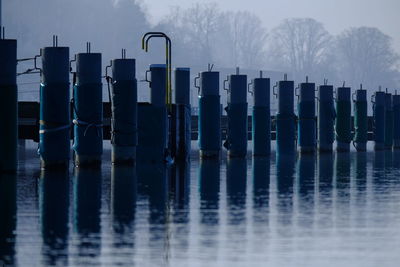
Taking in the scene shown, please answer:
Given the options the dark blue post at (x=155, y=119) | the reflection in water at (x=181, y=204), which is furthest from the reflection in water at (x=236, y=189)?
the dark blue post at (x=155, y=119)

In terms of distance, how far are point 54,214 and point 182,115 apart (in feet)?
Result: 51.5

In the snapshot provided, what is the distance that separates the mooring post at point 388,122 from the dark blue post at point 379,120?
3.36ft

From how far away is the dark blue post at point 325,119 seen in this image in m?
45.5

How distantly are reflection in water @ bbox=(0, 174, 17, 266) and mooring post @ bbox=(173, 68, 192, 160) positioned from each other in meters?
7.91

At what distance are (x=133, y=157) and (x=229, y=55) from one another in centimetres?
16061

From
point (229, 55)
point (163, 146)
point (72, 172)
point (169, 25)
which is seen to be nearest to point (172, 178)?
point (72, 172)

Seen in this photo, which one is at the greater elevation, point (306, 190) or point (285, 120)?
point (285, 120)

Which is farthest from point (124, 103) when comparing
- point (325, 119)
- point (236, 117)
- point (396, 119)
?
point (396, 119)

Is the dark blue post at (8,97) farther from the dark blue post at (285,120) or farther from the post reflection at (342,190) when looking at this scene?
the dark blue post at (285,120)

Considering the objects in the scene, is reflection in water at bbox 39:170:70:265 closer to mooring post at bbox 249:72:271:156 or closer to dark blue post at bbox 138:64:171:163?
dark blue post at bbox 138:64:171:163

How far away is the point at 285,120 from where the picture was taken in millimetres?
42594

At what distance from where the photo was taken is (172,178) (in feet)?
94.7

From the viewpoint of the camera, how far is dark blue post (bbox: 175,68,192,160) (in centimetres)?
3550

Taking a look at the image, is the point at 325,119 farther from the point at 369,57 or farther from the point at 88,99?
the point at 369,57
